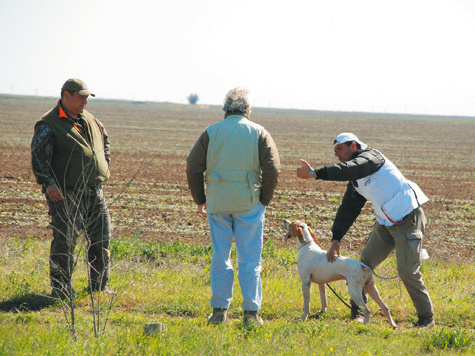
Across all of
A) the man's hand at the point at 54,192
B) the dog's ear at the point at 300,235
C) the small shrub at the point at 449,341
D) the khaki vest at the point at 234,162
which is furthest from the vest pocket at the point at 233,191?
the small shrub at the point at 449,341

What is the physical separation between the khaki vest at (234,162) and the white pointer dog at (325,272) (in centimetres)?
99

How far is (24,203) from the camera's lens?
12.6m

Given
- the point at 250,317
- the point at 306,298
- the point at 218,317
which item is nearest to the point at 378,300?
the point at 306,298

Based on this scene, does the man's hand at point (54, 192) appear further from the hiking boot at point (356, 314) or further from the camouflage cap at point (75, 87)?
the hiking boot at point (356, 314)

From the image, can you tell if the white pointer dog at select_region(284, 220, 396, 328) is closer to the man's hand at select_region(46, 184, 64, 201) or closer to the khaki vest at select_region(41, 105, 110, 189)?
the khaki vest at select_region(41, 105, 110, 189)

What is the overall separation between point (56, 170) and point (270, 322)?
269 cm

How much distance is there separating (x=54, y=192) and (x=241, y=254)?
2.00m

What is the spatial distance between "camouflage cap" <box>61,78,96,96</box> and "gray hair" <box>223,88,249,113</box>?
62.6 inches

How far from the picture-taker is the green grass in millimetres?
4328

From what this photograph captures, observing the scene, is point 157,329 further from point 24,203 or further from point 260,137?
point 24,203

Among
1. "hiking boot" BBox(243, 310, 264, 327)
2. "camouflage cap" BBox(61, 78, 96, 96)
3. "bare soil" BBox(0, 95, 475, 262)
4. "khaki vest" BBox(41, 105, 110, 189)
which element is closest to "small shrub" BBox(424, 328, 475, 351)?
"hiking boot" BBox(243, 310, 264, 327)

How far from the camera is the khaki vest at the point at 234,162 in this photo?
187 inches

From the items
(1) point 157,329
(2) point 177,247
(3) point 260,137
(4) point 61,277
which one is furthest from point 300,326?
(2) point 177,247

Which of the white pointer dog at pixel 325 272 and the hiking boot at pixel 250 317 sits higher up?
the white pointer dog at pixel 325 272
